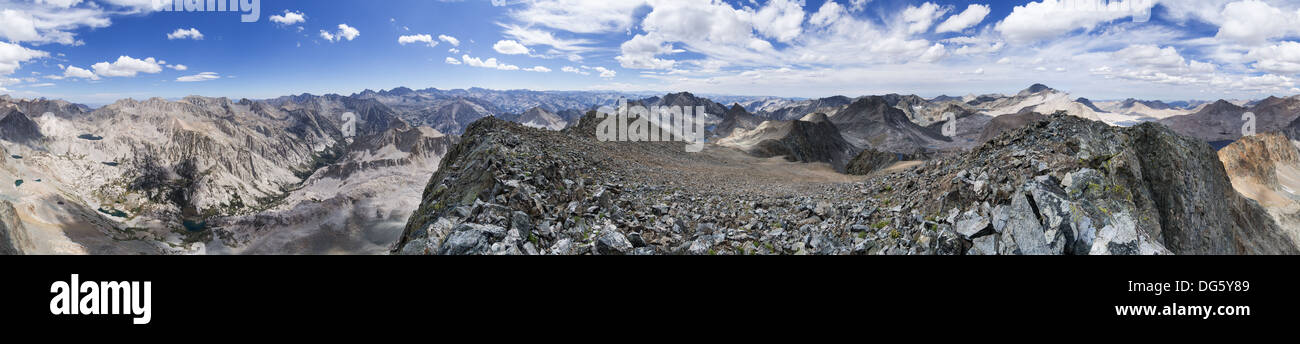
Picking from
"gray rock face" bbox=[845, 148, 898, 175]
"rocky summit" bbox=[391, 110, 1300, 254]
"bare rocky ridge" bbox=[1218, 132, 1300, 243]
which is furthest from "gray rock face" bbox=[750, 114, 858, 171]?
"rocky summit" bbox=[391, 110, 1300, 254]

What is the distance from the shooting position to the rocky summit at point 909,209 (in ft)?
27.1

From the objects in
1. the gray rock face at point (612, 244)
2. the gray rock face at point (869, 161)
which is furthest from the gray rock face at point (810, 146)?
the gray rock face at point (612, 244)

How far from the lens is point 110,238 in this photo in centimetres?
16350

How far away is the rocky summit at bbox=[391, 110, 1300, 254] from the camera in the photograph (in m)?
8.27

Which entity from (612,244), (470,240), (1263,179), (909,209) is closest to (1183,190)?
(909,209)

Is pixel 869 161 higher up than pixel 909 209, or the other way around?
pixel 909 209

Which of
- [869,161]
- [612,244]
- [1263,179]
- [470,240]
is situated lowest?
[1263,179]

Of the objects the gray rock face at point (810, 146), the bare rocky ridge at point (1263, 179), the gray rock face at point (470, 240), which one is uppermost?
the gray rock face at point (810, 146)

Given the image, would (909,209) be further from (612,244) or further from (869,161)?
(869,161)

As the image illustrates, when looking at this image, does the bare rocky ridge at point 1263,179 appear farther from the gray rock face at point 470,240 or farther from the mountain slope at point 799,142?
the gray rock face at point 470,240

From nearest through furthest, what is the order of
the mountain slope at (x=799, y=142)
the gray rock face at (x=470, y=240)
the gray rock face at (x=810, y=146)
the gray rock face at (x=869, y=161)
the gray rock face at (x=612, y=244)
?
the gray rock face at (x=470, y=240)
the gray rock face at (x=612, y=244)
the gray rock face at (x=869, y=161)
the gray rock face at (x=810, y=146)
the mountain slope at (x=799, y=142)

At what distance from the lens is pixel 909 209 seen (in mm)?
11070

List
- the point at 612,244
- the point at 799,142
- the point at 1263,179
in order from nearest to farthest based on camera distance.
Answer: the point at 612,244, the point at 1263,179, the point at 799,142

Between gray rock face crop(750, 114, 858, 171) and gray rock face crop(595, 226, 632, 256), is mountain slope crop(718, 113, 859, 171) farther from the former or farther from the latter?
gray rock face crop(595, 226, 632, 256)
